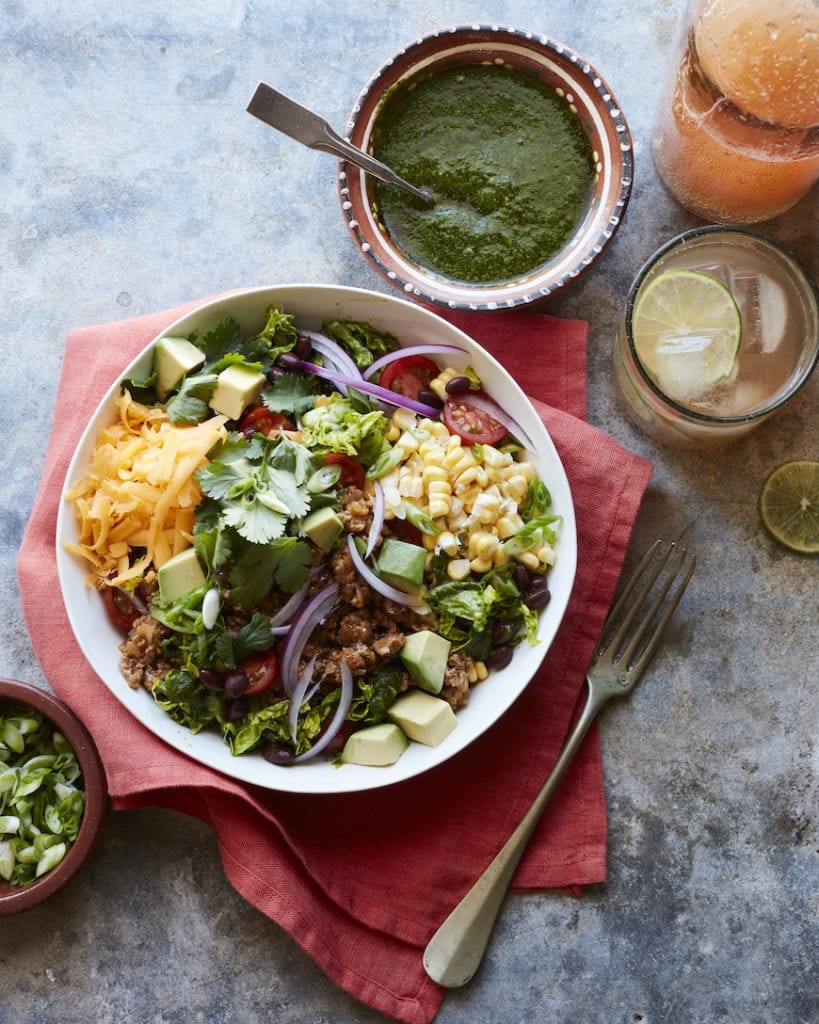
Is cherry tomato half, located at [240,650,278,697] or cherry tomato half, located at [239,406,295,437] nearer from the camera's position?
cherry tomato half, located at [240,650,278,697]

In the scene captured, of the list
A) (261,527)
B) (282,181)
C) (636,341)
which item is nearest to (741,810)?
(636,341)

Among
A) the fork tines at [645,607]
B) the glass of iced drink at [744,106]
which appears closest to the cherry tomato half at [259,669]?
the fork tines at [645,607]

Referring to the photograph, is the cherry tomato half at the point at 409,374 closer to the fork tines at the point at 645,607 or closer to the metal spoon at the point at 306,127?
the metal spoon at the point at 306,127

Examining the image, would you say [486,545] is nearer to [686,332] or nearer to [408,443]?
[408,443]

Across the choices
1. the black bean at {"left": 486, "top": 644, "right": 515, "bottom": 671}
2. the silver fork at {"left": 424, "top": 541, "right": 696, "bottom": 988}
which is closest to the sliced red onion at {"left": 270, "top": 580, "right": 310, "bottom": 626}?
the black bean at {"left": 486, "top": 644, "right": 515, "bottom": 671}

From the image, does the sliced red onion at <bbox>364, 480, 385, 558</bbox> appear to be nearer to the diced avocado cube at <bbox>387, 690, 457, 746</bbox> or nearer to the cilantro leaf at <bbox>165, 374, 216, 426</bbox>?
the diced avocado cube at <bbox>387, 690, 457, 746</bbox>

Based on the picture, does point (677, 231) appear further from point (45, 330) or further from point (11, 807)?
point (11, 807)
